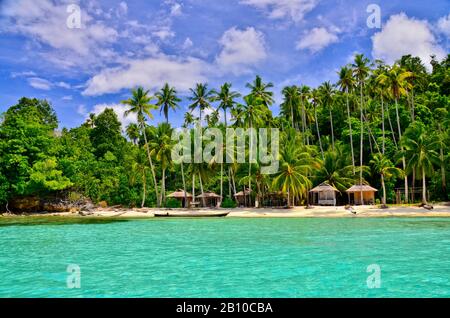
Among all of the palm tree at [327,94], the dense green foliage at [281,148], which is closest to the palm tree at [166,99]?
the dense green foliage at [281,148]

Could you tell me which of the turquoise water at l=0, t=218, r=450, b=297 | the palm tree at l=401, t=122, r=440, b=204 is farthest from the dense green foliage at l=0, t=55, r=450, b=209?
the turquoise water at l=0, t=218, r=450, b=297

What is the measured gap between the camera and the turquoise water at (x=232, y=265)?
7.67 meters

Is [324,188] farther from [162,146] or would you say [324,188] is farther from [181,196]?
[162,146]

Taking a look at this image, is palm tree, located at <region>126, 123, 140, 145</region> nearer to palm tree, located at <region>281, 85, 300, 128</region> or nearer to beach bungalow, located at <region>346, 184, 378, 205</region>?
palm tree, located at <region>281, 85, 300, 128</region>

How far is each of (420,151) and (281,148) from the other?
12.0 meters

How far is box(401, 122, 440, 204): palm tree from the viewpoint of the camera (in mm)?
31062

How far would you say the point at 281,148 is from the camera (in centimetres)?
3650

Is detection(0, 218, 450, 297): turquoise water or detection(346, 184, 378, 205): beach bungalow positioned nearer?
detection(0, 218, 450, 297): turquoise water

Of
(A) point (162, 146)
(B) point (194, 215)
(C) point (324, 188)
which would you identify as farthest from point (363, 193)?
(A) point (162, 146)

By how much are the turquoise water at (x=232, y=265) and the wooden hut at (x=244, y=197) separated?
Result: 2419 centimetres

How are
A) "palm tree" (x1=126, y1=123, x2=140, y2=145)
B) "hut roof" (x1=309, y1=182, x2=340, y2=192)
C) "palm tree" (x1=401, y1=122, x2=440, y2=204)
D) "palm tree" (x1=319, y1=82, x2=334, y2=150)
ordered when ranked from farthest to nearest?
1. "palm tree" (x1=126, y1=123, x2=140, y2=145)
2. "palm tree" (x1=319, y1=82, x2=334, y2=150)
3. "hut roof" (x1=309, y1=182, x2=340, y2=192)
4. "palm tree" (x1=401, y1=122, x2=440, y2=204)

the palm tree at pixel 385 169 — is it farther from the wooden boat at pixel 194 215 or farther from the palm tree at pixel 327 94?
the wooden boat at pixel 194 215

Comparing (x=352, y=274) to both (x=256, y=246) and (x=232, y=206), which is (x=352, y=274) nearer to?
(x=256, y=246)

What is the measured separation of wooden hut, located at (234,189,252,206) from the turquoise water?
952 inches
